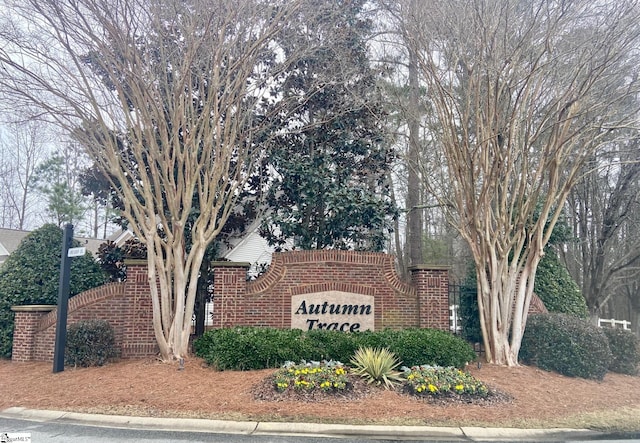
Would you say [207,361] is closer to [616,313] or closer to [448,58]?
[448,58]

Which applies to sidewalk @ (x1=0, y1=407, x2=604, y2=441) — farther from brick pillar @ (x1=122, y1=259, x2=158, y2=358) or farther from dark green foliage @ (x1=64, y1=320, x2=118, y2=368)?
brick pillar @ (x1=122, y1=259, x2=158, y2=358)

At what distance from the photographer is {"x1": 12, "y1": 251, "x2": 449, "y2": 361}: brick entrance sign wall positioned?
10305mm

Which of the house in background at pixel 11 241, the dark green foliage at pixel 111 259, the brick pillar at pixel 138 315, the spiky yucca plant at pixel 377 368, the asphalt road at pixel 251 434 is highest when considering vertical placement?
the house in background at pixel 11 241

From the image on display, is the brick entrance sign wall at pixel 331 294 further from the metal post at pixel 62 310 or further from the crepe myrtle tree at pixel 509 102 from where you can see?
the metal post at pixel 62 310

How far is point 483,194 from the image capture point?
9.97 m

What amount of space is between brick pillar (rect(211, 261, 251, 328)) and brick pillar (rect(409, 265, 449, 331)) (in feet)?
13.4

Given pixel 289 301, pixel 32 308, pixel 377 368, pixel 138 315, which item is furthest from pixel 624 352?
pixel 32 308

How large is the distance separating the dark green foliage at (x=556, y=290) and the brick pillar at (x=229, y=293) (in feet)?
24.5

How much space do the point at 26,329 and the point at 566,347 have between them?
38.3ft

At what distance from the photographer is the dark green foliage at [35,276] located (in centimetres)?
1076

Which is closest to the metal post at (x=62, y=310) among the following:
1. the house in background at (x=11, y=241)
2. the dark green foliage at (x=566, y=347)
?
the dark green foliage at (x=566, y=347)

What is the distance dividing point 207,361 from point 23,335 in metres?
4.35

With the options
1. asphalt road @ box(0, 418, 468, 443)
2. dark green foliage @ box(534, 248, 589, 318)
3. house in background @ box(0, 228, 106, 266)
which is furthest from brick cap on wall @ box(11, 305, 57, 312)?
house in background @ box(0, 228, 106, 266)

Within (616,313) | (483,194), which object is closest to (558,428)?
(483,194)
